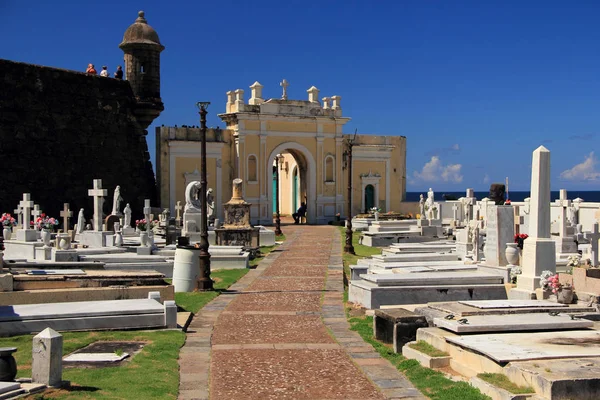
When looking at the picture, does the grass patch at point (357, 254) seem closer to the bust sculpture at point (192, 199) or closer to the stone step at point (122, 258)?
the stone step at point (122, 258)

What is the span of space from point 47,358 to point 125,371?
1262 millimetres

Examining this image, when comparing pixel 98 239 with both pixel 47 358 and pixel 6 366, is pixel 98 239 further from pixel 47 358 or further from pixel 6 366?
pixel 6 366

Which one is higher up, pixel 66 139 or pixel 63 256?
pixel 66 139

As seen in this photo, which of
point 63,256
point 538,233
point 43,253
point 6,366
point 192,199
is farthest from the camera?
point 192,199

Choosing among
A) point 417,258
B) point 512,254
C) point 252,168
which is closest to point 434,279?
point 512,254

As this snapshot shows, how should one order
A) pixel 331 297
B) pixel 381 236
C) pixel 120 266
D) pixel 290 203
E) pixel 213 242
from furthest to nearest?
pixel 290 203, pixel 381 236, pixel 213 242, pixel 120 266, pixel 331 297

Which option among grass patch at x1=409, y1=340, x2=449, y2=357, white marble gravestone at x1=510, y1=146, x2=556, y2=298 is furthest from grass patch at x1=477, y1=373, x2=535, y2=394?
white marble gravestone at x1=510, y1=146, x2=556, y2=298

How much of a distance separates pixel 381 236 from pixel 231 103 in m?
15.8

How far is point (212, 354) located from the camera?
389 inches

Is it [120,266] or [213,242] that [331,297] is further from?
[213,242]

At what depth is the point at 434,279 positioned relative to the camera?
13602 mm

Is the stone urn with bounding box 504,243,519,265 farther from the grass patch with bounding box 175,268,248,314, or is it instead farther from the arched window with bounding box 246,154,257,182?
the arched window with bounding box 246,154,257,182

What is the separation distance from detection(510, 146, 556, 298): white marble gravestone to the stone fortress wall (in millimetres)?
20822

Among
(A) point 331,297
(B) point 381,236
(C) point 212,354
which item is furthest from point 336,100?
(C) point 212,354
